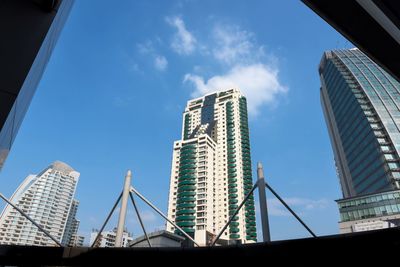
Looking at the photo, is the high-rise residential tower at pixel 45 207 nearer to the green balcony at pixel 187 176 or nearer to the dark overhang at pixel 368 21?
the green balcony at pixel 187 176

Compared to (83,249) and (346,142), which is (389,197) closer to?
(346,142)

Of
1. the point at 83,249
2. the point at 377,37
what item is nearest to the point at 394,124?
the point at 377,37

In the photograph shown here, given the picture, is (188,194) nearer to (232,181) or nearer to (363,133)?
(232,181)

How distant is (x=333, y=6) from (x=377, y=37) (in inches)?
59.0

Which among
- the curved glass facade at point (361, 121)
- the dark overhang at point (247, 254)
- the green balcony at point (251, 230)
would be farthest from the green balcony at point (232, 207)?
the dark overhang at point (247, 254)

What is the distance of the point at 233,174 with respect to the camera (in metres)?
93.2

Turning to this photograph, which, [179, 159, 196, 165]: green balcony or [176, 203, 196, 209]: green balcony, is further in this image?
[179, 159, 196, 165]: green balcony

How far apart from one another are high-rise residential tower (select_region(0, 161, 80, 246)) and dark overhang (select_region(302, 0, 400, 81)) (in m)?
102

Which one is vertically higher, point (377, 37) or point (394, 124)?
point (394, 124)

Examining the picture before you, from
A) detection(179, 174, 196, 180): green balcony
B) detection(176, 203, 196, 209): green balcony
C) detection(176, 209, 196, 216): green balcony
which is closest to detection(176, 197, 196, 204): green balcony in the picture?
detection(176, 203, 196, 209): green balcony

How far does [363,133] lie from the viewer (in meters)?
66.9

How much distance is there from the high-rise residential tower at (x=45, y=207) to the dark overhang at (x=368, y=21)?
102036 mm

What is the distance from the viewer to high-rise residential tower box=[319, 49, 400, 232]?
5162 centimetres

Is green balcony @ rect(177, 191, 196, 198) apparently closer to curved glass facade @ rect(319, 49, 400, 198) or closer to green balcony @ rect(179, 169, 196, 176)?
green balcony @ rect(179, 169, 196, 176)
